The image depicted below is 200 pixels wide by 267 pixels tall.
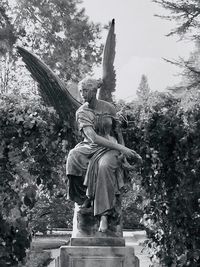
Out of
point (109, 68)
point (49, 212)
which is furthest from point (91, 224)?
point (49, 212)

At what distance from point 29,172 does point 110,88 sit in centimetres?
223

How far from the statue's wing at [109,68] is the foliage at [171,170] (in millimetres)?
1279

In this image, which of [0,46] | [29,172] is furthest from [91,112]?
[0,46]

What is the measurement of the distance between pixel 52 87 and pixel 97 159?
2.00m

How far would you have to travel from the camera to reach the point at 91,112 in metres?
5.97

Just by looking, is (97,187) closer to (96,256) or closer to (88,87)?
(96,256)

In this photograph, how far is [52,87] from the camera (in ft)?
23.6

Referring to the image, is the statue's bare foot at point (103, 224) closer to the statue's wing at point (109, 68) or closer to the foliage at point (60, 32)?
the statue's wing at point (109, 68)

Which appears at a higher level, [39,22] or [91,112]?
[39,22]

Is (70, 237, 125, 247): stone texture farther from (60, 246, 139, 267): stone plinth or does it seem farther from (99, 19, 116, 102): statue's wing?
(99, 19, 116, 102): statue's wing

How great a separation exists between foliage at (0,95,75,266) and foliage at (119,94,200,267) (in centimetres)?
124

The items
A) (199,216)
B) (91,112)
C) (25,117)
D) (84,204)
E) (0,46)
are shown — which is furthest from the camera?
(0,46)

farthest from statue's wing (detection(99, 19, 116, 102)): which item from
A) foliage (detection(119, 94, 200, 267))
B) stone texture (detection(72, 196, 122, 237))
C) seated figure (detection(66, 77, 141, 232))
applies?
stone texture (detection(72, 196, 122, 237))

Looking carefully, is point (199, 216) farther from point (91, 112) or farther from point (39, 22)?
point (39, 22)
